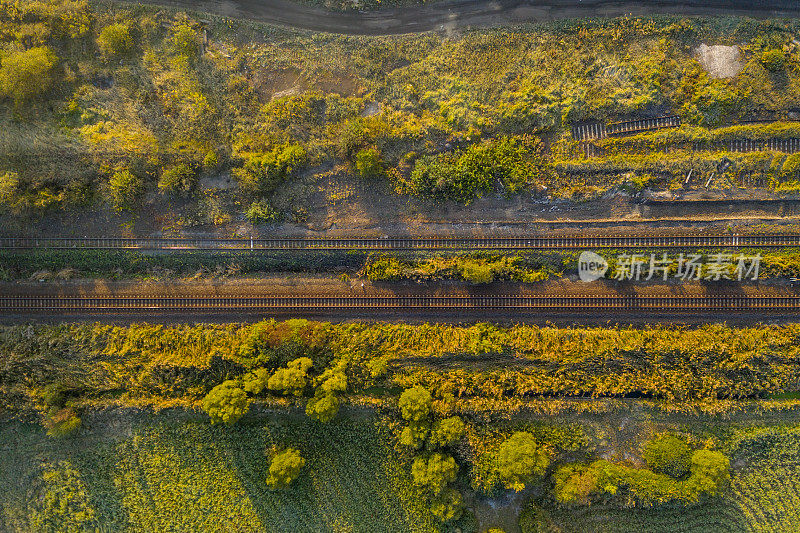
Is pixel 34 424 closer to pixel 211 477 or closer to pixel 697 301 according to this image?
pixel 211 477

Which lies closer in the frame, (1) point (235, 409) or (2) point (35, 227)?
(1) point (235, 409)

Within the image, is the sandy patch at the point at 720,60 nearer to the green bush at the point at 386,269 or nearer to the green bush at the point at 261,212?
the green bush at the point at 386,269

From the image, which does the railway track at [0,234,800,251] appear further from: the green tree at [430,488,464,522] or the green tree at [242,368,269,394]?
the green tree at [430,488,464,522]

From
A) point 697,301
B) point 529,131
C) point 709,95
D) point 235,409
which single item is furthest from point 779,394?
point 235,409

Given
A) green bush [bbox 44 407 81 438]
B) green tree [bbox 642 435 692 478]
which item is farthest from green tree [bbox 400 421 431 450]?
green bush [bbox 44 407 81 438]

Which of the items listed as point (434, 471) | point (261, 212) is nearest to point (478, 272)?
point (434, 471)
